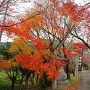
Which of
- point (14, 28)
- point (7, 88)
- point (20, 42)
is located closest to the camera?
point (14, 28)

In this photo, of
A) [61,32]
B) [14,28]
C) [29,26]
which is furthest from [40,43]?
[14,28]

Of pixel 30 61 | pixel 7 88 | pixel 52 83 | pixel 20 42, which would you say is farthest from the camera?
pixel 52 83

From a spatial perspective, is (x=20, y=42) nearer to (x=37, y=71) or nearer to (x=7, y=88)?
(x=37, y=71)

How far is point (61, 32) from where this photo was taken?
94.1 feet

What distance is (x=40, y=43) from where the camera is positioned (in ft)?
83.6

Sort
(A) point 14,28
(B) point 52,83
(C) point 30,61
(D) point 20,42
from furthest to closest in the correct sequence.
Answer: (B) point 52,83 < (D) point 20,42 < (C) point 30,61 < (A) point 14,28

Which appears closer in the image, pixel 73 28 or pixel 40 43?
pixel 40 43

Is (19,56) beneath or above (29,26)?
beneath

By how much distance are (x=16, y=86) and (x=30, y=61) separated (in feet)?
20.2

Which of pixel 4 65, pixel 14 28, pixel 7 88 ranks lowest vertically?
pixel 7 88

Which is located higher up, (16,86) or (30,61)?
(30,61)

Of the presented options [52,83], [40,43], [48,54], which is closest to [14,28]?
[40,43]

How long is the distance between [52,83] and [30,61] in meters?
6.98

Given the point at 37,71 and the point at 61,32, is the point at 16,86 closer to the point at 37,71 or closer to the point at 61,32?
the point at 37,71
